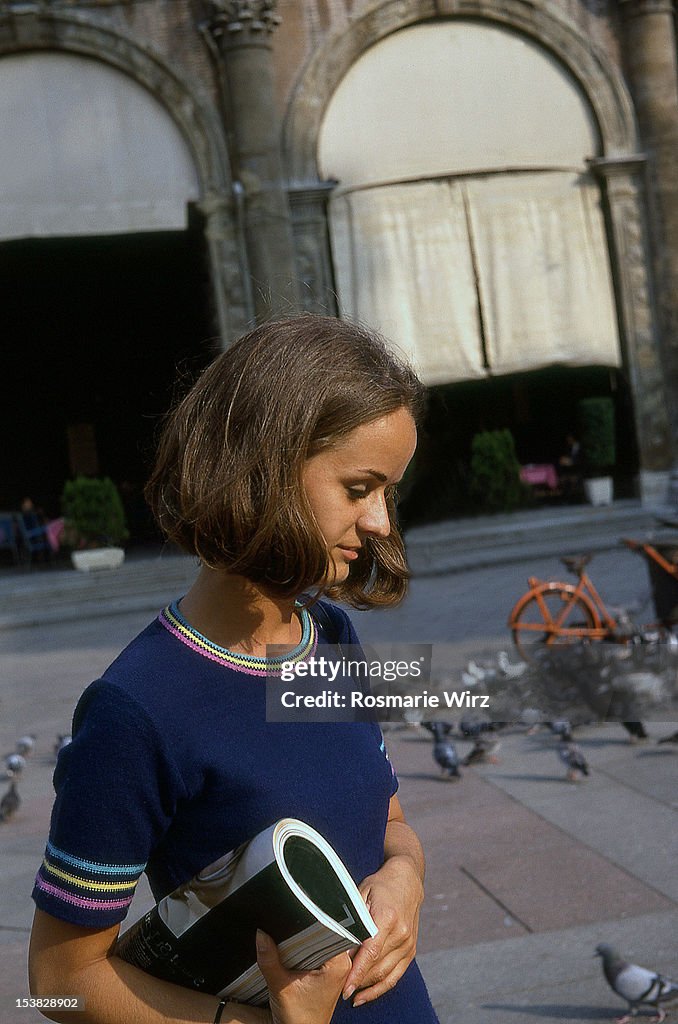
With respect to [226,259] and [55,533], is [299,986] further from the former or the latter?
[55,533]

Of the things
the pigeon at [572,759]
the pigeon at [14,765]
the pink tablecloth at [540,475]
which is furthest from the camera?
the pink tablecloth at [540,475]

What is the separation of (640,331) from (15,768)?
10.5m

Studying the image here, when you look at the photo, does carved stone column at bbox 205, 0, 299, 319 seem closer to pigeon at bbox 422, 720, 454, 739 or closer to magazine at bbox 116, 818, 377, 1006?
pigeon at bbox 422, 720, 454, 739

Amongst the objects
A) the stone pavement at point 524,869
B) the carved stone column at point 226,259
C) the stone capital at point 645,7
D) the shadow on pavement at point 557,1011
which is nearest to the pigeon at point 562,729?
the stone pavement at point 524,869

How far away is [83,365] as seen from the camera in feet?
62.7

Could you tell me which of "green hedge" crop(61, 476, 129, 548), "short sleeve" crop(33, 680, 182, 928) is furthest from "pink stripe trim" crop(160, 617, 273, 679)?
"green hedge" crop(61, 476, 129, 548)

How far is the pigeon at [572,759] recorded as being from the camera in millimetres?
5145

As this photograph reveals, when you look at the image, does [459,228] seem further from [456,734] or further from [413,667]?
[413,667]

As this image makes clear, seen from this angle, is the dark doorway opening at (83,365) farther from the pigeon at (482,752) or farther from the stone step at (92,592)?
the pigeon at (482,752)

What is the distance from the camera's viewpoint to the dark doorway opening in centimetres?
1862

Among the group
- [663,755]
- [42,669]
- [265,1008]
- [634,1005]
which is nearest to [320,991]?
[265,1008]

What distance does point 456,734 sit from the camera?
6.11m

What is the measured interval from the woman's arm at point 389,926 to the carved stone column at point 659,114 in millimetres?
13324

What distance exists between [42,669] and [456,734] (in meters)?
4.25
